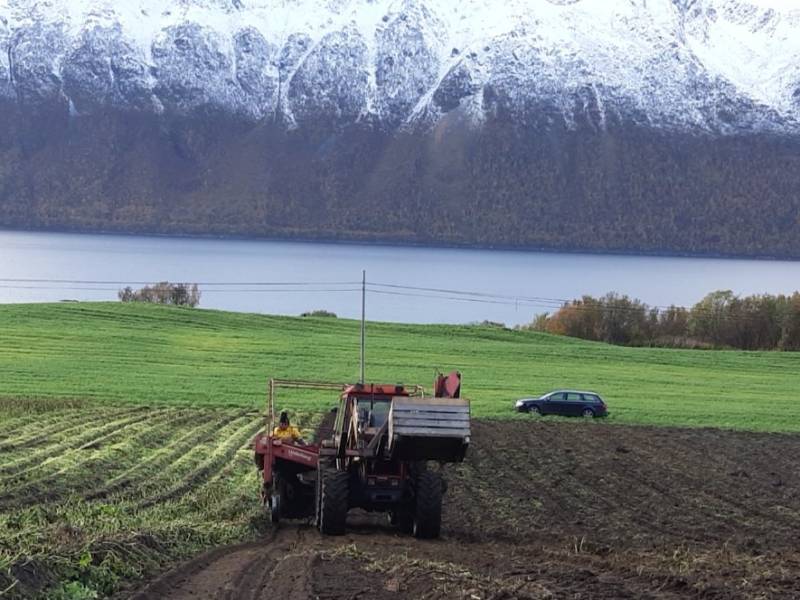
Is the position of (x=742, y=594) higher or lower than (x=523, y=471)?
higher

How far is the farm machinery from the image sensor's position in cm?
1770

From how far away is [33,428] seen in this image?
32.7 meters

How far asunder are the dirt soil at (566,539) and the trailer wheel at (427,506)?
27cm

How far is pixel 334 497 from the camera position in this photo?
62.2 ft

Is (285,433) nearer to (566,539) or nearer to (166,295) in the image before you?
(566,539)

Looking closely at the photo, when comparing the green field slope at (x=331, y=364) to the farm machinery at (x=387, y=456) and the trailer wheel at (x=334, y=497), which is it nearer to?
the farm machinery at (x=387, y=456)

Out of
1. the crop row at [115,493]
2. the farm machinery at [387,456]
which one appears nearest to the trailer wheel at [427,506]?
the farm machinery at [387,456]

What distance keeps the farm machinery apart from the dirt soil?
1.41 feet

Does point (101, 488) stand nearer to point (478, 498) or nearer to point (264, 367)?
point (478, 498)

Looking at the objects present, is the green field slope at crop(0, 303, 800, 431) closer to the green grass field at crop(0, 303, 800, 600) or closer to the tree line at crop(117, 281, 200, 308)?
the green grass field at crop(0, 303, 800, 600)

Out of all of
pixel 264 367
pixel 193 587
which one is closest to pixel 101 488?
pixel 193 587

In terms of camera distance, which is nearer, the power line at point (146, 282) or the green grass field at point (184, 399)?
the green grass field at point (184, 399)

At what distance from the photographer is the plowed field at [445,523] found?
47.5ft

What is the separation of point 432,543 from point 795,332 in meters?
68.7
